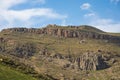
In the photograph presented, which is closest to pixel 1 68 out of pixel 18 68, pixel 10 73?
pixel 10 73

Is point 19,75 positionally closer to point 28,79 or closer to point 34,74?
point 28,79

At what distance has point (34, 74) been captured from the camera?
1486 inches

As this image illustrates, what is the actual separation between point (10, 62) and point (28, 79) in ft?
19.8

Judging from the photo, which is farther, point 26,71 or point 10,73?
point 26,71

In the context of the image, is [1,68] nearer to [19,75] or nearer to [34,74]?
[19,75]

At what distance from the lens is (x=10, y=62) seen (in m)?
37.8

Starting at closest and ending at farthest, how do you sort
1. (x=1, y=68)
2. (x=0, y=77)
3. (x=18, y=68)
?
1. (x=0, y=77)
2. (x=1, y=68)
3. (x=18, y=68)

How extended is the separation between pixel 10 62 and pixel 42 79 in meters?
4.07

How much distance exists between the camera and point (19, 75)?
32.3 meters

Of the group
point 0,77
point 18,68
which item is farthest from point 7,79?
point 18,68

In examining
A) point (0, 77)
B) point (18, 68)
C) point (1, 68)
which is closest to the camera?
point (0, 77)

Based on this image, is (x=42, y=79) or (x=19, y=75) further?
(x=42, y=79)

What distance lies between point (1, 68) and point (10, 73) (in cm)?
121

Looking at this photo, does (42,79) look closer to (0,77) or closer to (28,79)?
(28,79)
